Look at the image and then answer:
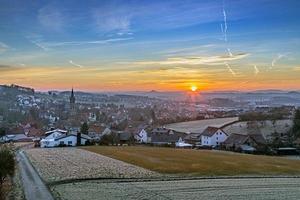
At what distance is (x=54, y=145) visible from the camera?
95312mm

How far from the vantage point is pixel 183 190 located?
29.5 m

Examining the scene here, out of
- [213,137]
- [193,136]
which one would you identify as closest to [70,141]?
[213,137]

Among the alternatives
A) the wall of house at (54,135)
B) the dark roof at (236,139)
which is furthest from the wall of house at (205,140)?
the wall of house at (54,135)

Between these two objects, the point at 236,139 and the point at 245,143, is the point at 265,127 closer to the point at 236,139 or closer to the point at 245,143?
the point at 236,139

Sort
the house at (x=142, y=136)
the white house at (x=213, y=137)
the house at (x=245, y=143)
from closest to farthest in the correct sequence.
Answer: the house at (x=245, y=143) < the white house at (x=213, y=137) < the house at (x=142, y=136)

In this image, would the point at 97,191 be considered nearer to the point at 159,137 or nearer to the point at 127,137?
the point at 127,137

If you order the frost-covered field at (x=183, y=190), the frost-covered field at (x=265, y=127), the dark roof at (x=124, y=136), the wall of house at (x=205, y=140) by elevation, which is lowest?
the wall of house at (x=205, y=140)

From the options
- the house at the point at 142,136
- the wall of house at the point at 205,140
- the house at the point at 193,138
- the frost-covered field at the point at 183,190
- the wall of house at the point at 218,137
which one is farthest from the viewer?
the house at the point at 142,136

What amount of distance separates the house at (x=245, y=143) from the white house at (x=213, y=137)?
6677 millimetres

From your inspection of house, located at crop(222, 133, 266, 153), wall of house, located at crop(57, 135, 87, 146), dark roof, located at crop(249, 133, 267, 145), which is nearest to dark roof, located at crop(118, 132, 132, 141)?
wall of house, located at crop(57, 135, 87, 146)

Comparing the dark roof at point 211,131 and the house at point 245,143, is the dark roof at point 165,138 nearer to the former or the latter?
the dark roof at point 211,131

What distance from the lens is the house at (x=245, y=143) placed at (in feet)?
277

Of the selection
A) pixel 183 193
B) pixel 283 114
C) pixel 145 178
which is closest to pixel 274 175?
pixel 145 178

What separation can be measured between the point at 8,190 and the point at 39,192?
6.92ft
